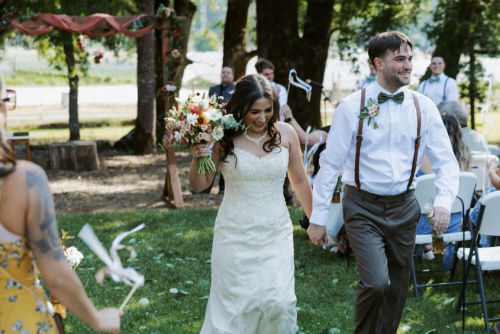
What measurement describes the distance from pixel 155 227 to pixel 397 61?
18.9 feet

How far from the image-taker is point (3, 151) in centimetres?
264

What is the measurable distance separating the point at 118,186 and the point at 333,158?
387 inches

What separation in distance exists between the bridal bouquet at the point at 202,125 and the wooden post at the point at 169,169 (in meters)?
6.30

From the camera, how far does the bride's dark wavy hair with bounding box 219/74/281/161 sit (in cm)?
502

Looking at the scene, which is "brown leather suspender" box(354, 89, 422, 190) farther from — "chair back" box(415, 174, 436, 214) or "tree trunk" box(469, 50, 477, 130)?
"tree trunk" box(469, 50, 477, 130)

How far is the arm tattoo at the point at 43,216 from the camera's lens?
2676 mm

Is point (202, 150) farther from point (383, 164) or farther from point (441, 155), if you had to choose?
point (441, 155)

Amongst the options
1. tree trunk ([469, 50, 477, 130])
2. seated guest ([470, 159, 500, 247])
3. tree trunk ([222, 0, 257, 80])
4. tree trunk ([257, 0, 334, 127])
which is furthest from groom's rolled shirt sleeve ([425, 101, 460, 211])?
tree trunk ([469, 50, 477, 130])

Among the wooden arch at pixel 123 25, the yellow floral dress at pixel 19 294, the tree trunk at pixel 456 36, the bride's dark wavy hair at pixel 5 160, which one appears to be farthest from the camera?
the tree trunk at pixel 456 36

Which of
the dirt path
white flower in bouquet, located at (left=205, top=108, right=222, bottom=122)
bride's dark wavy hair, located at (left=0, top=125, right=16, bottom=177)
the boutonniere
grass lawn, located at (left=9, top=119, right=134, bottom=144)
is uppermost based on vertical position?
bride's dark wavy hair, located at (left=0, top=125, right=16, bottom=177)

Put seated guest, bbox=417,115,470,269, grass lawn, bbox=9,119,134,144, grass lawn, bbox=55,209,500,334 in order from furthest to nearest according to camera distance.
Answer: grass lawn, bbox=9,119,134,144, seated guest, bbox=417,115,470,269, grass lawn, bbox=55,209,500,334

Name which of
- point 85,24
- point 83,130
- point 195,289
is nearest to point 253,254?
point 195,289

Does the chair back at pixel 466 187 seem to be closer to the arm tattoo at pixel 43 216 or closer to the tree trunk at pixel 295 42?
the arm tattoo at pixel 43 216

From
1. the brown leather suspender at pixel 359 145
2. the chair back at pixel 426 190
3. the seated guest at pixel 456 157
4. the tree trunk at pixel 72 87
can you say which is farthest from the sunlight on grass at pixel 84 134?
the brown leather suspender at pixel 359 145
